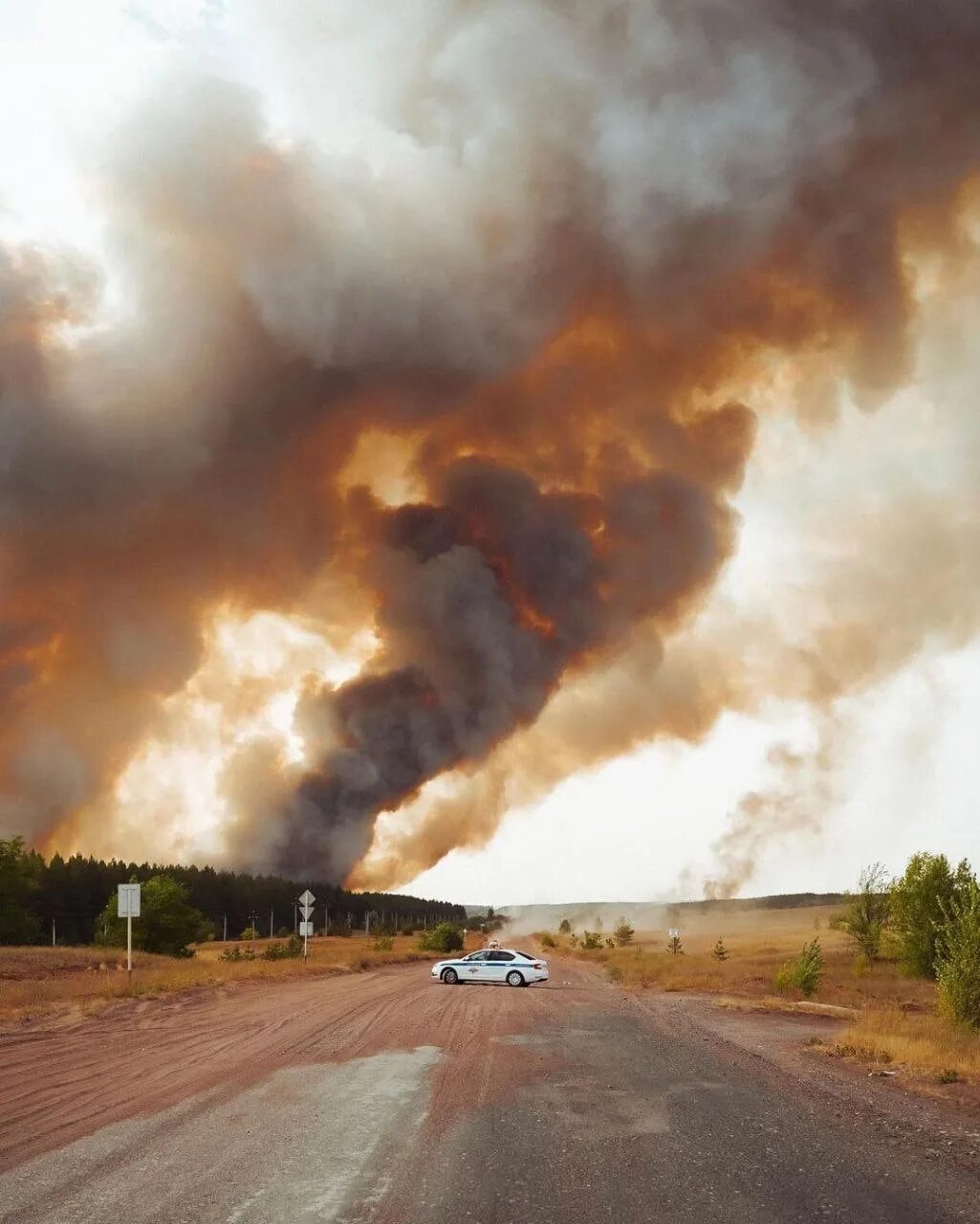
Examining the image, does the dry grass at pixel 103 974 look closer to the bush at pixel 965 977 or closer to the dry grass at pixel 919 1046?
the dry grass at pixel 919 1046

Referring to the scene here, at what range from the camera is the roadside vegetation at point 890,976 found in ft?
46.3

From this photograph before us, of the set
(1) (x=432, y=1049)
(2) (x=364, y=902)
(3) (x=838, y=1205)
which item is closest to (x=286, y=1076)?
(1) (x=432, y=1049)

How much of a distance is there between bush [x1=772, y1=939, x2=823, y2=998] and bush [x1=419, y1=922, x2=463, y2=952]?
40298 millimetres

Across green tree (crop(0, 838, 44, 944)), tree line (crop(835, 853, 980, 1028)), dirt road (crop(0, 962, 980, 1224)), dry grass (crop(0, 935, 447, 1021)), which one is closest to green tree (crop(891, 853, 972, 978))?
tree line (crop(835, 853, 980, 1028))

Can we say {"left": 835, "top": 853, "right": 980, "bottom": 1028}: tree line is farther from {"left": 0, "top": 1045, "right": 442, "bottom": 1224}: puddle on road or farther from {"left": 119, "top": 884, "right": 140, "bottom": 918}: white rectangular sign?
{"left": 119, "top": 884, "right": 140, "bottom": 918}: white rectangular sign

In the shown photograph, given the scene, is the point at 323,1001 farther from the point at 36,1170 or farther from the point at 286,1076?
the point at 36,1170

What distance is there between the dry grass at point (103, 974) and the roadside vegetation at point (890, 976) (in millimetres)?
12454

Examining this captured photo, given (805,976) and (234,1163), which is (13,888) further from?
(234,1163)

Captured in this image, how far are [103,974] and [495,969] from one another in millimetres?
13591

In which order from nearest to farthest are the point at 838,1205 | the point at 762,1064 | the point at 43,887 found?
the point at 838,1205 → the point at 762,1064 → the point at 43,887

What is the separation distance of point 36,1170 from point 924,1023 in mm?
16389

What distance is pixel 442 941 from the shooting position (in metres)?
67.7

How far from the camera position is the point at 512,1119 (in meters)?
8.85

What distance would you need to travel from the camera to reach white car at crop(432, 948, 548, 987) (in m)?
30.8
